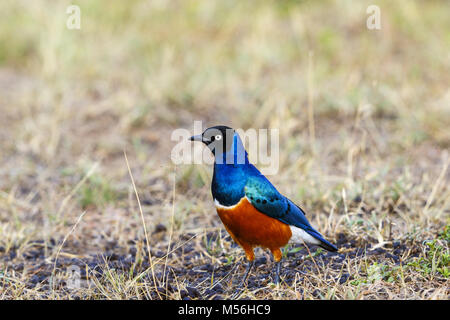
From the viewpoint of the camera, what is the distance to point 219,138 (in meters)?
2.87

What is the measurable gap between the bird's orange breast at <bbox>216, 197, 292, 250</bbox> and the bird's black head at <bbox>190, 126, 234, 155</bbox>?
0.26 meters

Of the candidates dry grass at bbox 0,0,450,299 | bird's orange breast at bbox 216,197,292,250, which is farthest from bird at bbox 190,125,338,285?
dry grass at bbox 0,0,450,299

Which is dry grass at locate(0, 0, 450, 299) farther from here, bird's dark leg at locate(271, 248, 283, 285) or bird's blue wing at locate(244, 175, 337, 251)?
bird's blue wing at locate(244, 175, 337, 251)

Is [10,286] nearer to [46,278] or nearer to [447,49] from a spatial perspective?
[46,278]

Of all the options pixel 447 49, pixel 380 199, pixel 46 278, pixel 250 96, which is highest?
pixel 447 49

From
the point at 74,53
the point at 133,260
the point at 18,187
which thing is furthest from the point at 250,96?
the point at 133,260

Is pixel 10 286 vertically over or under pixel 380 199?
under

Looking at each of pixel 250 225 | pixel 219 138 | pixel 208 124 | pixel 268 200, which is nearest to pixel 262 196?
pixel 268 200

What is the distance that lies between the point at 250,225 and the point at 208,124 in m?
2.91

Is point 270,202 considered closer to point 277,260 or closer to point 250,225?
point 250,225

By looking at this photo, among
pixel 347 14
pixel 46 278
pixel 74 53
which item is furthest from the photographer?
pixel 347 14

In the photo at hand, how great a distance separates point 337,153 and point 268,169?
31.8 inches

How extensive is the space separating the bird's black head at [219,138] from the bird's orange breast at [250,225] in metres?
0.26
